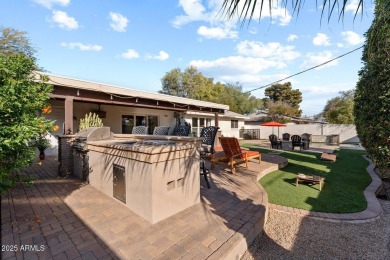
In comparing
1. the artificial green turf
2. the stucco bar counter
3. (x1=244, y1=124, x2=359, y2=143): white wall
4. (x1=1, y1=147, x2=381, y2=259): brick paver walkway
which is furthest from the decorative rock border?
(x1=244, y1=124, x2=359, y2=143): white wall

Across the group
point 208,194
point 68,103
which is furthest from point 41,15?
point 208,194

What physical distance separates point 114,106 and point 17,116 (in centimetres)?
944

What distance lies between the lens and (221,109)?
14.9 metres

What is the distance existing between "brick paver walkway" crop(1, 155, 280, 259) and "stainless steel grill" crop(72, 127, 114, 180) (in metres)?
0.69

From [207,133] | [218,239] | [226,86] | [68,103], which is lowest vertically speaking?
[218,239]

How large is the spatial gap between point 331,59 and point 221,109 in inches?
287

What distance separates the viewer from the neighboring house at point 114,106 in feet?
23.1

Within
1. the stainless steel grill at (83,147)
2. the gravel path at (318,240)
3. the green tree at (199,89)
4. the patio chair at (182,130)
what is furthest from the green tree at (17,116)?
the green tree at (199,89)

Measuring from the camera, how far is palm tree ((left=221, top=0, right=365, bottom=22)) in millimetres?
1012

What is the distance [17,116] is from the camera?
2.93m

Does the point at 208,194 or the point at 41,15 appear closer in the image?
the point at 208,194

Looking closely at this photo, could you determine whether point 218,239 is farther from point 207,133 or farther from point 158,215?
point 207,133

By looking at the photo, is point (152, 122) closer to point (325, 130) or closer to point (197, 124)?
point (197, 124)

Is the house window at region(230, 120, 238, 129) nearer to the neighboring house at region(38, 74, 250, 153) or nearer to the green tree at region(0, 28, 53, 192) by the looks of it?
the neighboring house at region(38, 74, 250, 153)
